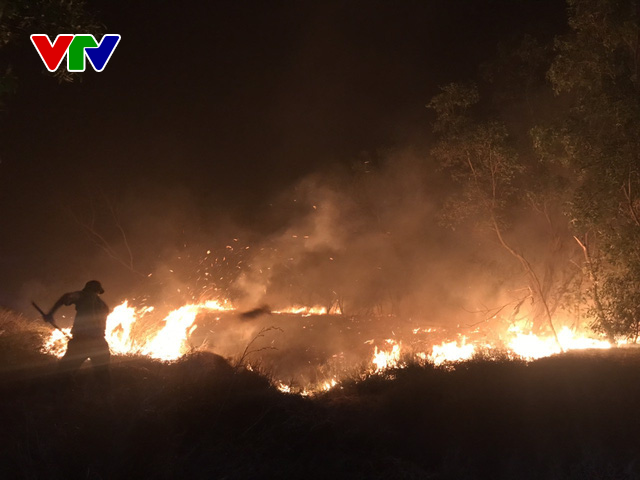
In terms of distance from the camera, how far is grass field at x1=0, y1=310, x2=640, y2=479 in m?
6.31

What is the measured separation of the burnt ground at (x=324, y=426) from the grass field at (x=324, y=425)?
0.06ft

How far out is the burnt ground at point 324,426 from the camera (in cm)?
631

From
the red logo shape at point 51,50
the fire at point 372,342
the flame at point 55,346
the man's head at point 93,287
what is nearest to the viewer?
the red logo shape at point 51,50

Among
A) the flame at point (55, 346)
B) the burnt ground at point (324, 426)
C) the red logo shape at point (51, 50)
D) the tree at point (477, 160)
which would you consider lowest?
the burnt ground at point (324, 426)

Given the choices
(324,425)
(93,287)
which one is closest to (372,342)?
(324,425)

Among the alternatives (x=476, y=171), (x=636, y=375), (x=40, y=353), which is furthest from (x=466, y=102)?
(x=40, y=353)

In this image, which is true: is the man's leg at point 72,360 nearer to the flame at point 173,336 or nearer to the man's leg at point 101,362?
the man's leg at point 101,362

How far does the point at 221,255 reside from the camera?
2158cm

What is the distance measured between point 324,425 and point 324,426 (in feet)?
0.05

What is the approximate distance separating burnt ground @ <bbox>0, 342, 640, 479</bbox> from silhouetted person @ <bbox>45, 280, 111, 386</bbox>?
308 mm

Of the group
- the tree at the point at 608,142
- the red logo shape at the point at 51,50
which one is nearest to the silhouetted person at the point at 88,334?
the red logo shape at the point at 51,50

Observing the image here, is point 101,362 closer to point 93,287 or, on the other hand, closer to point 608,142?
point 93,287

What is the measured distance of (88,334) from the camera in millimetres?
9047

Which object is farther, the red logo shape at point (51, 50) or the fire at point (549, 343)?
the fire at point (549, 343)
